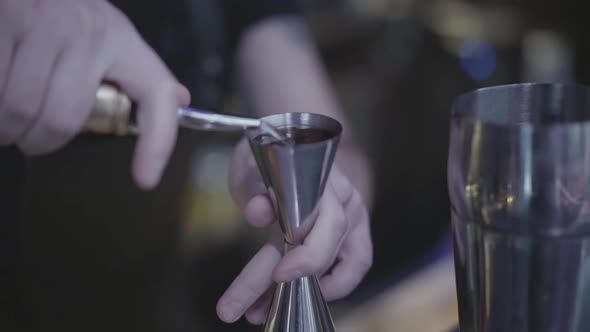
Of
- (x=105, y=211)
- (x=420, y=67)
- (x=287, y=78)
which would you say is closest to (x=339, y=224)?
(x=287, y=78)

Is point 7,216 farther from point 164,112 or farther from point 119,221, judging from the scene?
point 164,112

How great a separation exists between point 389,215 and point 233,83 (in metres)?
1.04

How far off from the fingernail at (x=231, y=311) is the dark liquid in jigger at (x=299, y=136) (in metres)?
0.13

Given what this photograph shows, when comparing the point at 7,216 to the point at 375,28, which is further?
the point at 375,28

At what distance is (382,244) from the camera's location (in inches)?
78.6

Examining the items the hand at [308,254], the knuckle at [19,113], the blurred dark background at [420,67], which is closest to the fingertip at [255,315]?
the hand at [308,254]

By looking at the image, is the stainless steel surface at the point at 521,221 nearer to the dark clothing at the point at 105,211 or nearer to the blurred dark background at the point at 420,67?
the dark clothing at the point at 105,211

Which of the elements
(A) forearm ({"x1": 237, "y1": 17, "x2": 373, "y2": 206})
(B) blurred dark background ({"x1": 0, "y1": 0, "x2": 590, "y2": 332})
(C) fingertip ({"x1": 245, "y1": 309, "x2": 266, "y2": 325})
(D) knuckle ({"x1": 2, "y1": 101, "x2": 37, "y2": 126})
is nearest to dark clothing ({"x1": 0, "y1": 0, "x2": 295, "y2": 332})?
(A) forearm ({"x1": 237, "y1": 17, "x2": 373, "y2": 206})

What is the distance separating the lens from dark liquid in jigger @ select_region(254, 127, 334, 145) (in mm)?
384

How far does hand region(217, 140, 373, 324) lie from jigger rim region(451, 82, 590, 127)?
0.12 m

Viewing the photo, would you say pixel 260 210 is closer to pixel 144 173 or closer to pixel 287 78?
pixel 144 173

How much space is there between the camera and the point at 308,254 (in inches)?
16.1

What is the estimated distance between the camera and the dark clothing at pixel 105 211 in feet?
3.02

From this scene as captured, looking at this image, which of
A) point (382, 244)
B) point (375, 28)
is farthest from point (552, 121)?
point (375, 28)
